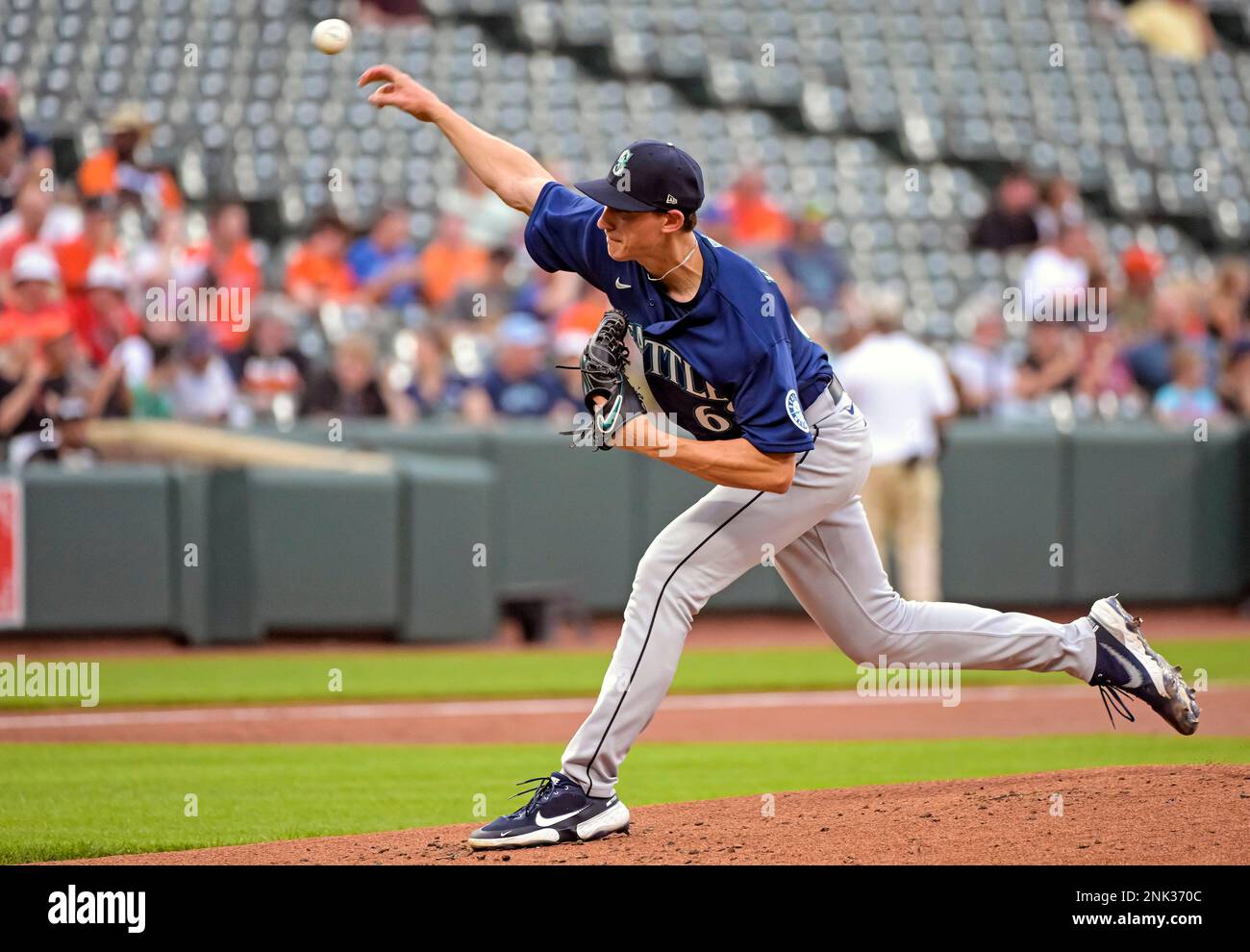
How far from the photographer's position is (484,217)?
13047 millimetres

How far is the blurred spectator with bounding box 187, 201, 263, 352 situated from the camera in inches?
436

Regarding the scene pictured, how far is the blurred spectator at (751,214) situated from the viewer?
13.6m

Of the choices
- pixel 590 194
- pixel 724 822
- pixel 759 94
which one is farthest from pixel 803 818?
pixel 759 94

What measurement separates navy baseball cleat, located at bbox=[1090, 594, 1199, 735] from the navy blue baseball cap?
1817mm

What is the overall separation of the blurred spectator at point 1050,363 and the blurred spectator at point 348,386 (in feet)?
15.8

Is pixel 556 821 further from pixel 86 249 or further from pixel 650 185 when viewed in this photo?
pixel 86 249

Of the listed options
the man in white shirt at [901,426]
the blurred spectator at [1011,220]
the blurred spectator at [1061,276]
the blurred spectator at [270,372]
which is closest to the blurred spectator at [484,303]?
the blurred spectator at [270,372]

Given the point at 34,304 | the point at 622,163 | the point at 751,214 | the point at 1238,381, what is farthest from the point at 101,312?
the point at 1238,381

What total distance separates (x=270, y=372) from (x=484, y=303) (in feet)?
5.61

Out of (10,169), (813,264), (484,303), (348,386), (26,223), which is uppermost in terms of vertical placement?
(10,169)

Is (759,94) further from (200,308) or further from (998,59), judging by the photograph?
(200,308)

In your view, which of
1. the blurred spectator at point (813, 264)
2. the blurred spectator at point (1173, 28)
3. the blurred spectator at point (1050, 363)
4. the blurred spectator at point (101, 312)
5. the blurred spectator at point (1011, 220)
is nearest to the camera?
the blurred spectator at point (101, 312)

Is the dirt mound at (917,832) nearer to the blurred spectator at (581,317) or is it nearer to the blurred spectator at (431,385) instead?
the blurred spectator at (431,385)
